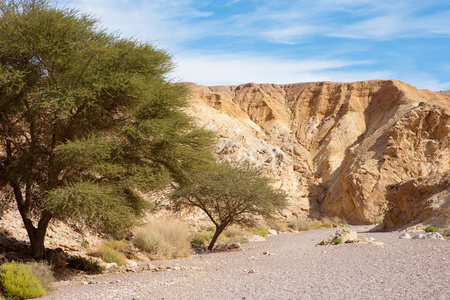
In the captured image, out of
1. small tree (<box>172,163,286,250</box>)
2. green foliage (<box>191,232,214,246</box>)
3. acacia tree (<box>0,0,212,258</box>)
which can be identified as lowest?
green foliage (<box>191,232,214,246</box>)

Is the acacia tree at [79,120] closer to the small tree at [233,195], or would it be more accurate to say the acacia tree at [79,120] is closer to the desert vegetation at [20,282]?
the desert vegetation at [20,282]

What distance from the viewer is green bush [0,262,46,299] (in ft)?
25.3

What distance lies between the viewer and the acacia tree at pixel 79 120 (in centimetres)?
988

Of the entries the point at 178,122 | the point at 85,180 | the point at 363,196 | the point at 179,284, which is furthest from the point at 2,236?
the point at 363,196

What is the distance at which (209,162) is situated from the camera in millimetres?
13281

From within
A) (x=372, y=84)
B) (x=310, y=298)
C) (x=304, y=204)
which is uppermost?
(x=372, y=84)

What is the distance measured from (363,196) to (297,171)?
9.04 metres

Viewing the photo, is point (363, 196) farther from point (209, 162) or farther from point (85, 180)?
point (85, 180)

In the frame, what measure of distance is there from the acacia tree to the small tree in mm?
5324

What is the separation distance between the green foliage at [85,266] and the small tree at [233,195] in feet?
19.1

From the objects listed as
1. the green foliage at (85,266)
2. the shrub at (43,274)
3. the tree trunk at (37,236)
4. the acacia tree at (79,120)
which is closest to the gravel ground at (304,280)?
the shrub at (43,274)

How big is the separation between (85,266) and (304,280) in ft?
23.4

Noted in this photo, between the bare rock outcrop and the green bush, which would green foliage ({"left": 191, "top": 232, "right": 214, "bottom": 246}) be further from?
the green bush

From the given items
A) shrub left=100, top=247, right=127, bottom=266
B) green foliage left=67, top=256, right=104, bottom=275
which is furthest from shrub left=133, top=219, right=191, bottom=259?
green foliage left=67, top=256, right=104, bottom=275
